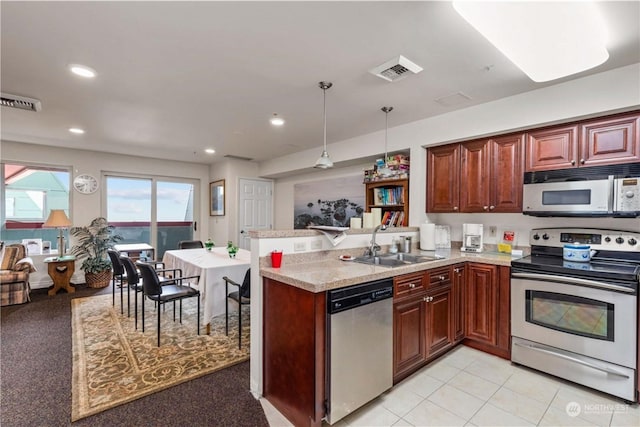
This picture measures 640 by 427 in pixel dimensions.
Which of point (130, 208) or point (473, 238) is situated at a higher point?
point (130, 208)

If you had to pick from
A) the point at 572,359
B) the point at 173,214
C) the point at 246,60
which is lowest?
the point at 572,359

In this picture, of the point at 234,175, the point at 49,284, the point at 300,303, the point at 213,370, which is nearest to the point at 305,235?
the point at 300,303

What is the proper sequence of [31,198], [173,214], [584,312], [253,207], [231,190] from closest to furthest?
1. [584,312]
2. [31,198]
3. [231,190]
4. [253,207]
5. [173,214]

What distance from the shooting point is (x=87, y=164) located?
18.4ft

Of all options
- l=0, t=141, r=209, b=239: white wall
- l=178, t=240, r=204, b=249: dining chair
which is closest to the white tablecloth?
l=178, t=240, r=204, b=249: dining chair

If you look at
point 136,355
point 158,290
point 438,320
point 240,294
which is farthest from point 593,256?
point 136,355

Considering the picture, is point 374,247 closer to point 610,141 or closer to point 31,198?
point 610,141

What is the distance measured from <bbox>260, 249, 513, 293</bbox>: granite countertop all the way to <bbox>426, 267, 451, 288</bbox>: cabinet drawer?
5cm

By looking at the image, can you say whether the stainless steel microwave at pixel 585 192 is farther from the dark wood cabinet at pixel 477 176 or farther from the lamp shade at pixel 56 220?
the lamp shade at pixel 56 220

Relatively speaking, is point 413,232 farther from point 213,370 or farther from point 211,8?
point 211,8

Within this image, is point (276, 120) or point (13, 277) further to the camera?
point (13, 277)

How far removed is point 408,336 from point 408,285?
397 mm

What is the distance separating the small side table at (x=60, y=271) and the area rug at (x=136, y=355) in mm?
1429

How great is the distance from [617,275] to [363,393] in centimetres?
196
